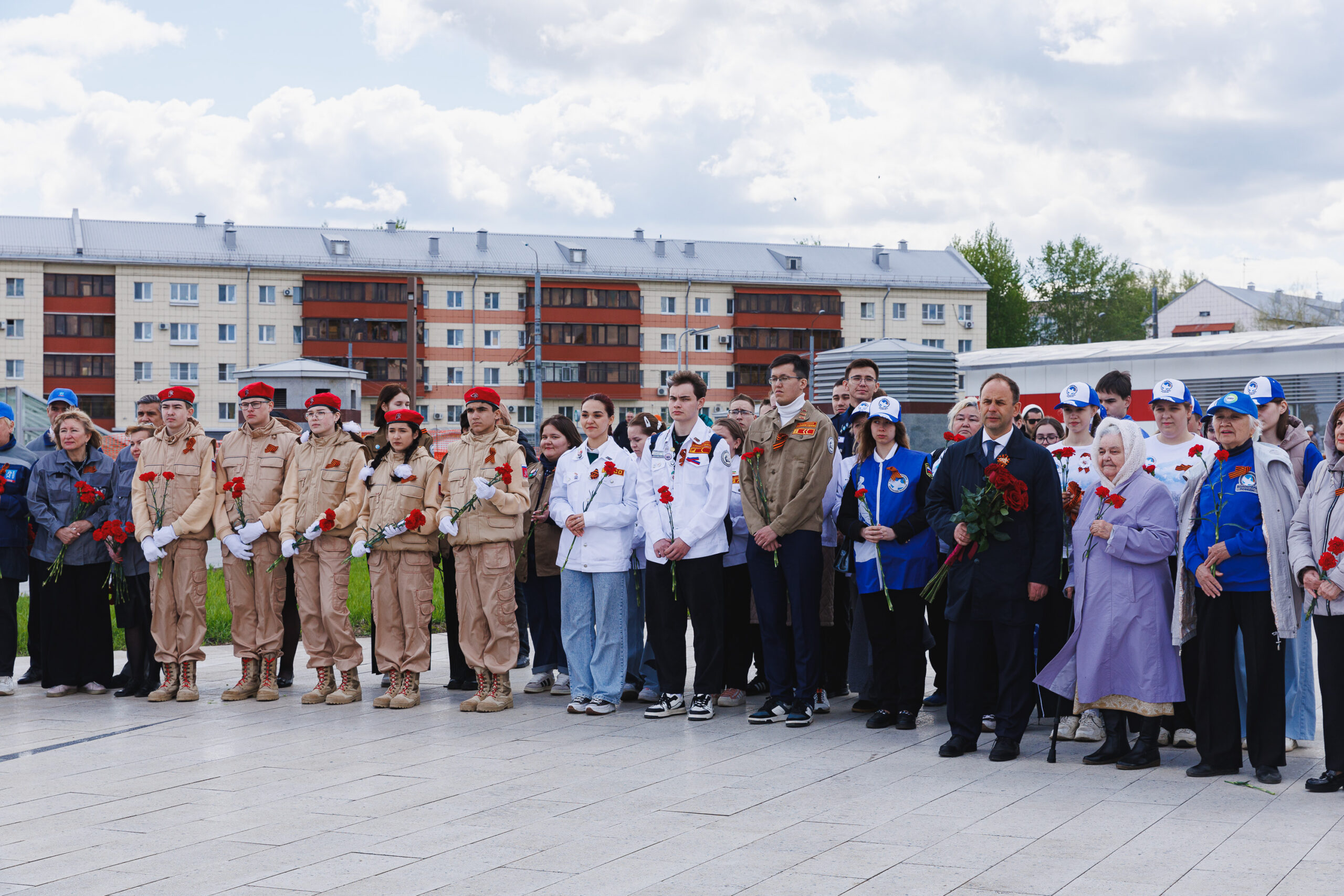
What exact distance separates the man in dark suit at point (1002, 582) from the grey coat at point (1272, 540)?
2.12 feet

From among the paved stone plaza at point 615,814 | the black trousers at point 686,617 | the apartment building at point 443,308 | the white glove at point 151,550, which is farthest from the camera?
the apartment building at point 443,308

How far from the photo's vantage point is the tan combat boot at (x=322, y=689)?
912 cm

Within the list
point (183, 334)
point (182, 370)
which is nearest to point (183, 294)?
point (183, 334)

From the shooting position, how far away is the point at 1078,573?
7254 millimetres

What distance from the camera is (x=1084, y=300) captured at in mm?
87625

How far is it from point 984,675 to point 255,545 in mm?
5075

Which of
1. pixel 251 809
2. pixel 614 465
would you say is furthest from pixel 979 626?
pixel 251 809

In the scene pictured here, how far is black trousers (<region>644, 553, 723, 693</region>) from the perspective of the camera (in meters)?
8.45

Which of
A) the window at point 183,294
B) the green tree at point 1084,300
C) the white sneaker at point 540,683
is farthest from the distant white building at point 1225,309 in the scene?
the white sneaker at point 540,683

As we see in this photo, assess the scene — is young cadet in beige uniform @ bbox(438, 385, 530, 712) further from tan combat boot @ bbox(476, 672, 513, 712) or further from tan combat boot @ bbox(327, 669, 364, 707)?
tan combat boot @ bbox(327, 669, 364, 707)

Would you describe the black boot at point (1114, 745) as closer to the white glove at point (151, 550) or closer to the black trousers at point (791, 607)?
the black trousers at point (791, 607)

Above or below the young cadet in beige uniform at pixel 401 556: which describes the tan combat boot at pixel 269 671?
below

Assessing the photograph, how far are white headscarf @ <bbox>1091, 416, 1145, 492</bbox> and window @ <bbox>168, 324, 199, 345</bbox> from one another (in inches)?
2577

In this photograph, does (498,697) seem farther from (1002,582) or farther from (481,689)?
(1002,582)
